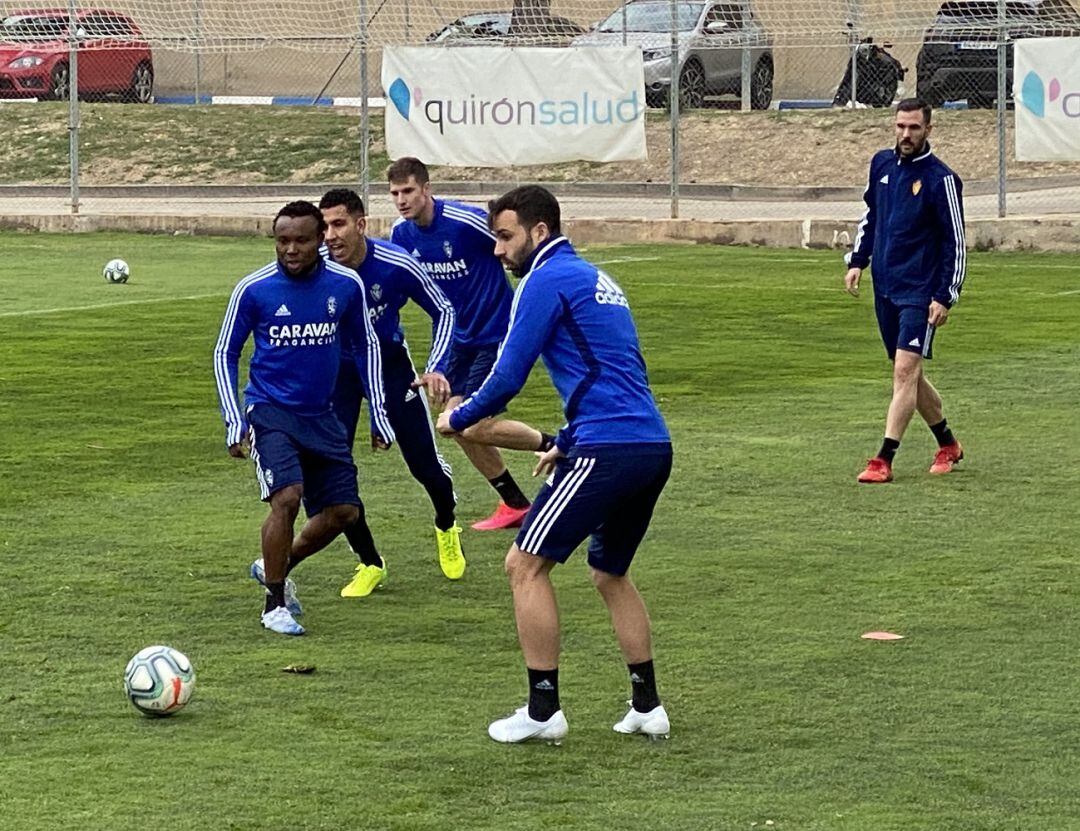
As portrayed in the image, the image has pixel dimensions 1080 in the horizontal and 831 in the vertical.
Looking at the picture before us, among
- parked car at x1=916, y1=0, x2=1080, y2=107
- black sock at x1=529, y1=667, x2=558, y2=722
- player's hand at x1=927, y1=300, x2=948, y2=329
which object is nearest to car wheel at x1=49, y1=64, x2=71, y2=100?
parked car at x1=916, y1=0, x2=1080, y2=107

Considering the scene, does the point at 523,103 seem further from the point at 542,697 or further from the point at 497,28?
the point at 542,697

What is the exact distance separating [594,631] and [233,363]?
172 cm

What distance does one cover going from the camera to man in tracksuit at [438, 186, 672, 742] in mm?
6766

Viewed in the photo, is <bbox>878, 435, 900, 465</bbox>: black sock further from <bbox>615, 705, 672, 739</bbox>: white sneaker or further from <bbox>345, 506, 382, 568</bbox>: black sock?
<bbox>615, 705, 672, 739</bbox>: white sneaker

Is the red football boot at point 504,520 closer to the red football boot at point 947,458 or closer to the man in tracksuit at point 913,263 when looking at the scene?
the man in tracksuit at point 913,263

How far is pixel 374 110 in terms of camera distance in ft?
115

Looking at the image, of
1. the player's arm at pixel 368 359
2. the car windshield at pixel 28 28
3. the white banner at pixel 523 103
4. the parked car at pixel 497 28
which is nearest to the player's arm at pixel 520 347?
the player's arm at pixel 368 359

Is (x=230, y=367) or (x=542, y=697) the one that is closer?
(x=542, y=697)

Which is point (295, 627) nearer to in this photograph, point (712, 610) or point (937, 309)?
point (712, 610)

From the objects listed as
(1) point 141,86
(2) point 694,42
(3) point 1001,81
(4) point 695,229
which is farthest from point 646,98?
(1) point 141,86

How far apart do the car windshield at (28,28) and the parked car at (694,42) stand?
7.54 metres

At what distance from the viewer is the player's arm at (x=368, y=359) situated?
28.7ft

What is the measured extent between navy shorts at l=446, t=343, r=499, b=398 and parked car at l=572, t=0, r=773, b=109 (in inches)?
631

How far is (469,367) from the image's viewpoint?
10500 mm
